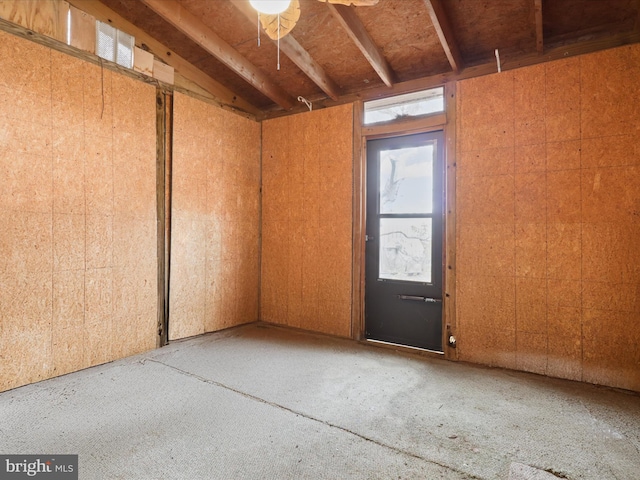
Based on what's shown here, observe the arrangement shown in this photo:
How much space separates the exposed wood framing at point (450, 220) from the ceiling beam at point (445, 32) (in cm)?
19

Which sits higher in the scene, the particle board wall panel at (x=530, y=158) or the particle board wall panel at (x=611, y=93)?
the particle board wall panel at (x=611, y=93)

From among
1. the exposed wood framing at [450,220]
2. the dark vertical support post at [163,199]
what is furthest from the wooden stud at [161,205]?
the exposed wood framing at [450,220]

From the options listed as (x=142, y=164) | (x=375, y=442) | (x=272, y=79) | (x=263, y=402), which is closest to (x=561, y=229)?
(x=375, y=442)

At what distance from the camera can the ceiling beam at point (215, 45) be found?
2797 mm

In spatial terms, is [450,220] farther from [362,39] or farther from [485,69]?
[362,39]

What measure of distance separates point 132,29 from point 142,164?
1.20 meters

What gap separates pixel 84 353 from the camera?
2.85 metres

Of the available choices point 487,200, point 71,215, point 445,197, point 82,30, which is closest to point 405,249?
point 445,197

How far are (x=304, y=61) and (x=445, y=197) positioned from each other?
183 centimetres

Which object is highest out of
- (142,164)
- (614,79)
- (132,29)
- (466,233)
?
(132,29)

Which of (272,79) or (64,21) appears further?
(272,79)

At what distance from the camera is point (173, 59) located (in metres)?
3.52

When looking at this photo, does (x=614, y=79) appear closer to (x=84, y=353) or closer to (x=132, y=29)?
(x=132, y=29)

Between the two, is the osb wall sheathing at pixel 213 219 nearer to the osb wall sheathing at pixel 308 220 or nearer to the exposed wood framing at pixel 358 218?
the osb wall sheathing at pixel 308 220
